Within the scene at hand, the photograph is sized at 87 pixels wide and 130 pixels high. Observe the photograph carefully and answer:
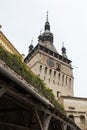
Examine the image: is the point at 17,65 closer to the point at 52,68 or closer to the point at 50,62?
the point at 52,68

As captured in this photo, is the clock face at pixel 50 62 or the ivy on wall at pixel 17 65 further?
the clock face at pixel 50 62

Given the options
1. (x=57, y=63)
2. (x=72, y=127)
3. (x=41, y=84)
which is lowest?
(x=72, y=127)

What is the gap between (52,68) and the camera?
6250 cm

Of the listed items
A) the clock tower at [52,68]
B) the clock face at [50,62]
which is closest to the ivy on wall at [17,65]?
the clock tower at [52,68]

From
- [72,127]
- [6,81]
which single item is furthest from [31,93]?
[72,127]

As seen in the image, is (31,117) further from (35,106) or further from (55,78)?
(55,78)

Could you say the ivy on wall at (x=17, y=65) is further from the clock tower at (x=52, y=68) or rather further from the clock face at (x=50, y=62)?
the clock face at (x=50, y=62)

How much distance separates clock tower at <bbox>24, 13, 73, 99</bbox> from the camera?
2373 inches

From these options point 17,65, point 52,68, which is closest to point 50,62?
point 52,68

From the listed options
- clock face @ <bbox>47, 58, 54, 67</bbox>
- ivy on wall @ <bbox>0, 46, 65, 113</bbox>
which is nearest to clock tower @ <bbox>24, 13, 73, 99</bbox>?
clock face @ <bbox>47, 58, 54, 67</bbox>

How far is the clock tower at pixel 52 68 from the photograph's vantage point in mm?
60281

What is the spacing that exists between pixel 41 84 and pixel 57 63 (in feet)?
158

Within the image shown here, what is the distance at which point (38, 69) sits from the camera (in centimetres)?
5978

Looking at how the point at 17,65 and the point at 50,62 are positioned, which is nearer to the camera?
the point at 17,65
